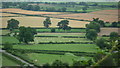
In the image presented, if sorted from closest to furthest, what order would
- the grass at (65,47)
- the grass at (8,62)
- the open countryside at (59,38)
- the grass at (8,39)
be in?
the grass at (8,62), the open countryside at (59,38), the grass at (65,47), the grass at (8,39)

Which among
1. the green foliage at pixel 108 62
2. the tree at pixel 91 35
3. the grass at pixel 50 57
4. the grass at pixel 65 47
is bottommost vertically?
the grass at pixel 65 47

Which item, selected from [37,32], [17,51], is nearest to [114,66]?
[17,51]

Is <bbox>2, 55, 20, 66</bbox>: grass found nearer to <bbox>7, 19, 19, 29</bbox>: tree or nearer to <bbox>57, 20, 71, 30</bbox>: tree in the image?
<bbox>7, 19, 19, 29</bbox>: tree

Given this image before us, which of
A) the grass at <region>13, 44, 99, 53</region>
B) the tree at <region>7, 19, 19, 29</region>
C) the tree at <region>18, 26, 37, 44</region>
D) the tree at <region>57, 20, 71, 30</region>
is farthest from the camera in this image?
the tree at <region>57, 20, 71, 30</region>

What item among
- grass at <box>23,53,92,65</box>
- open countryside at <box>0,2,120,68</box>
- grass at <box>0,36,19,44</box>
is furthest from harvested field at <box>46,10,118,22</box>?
grass at <box>23,53,92,65</box>

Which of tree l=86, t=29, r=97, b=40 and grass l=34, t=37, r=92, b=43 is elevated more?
tree l=86, t=29, r=97, b=40

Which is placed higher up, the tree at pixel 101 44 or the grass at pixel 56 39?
the tree at pixel 101 44

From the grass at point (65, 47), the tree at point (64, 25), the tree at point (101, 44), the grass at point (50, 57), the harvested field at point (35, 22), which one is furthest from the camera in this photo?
the harvested field at point (35, 22)

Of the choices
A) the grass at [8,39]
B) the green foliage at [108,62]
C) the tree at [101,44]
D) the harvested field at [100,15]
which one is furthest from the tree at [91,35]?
the green foliage at [108,62]

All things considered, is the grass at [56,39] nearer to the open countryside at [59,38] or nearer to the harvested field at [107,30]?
the open countryside at [59,38]

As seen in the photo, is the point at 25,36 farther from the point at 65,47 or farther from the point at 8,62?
the point at 8,62

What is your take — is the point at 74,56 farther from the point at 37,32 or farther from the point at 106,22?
the point at 106,22

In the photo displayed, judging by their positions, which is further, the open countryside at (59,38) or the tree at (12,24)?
the tree at (12,24)
